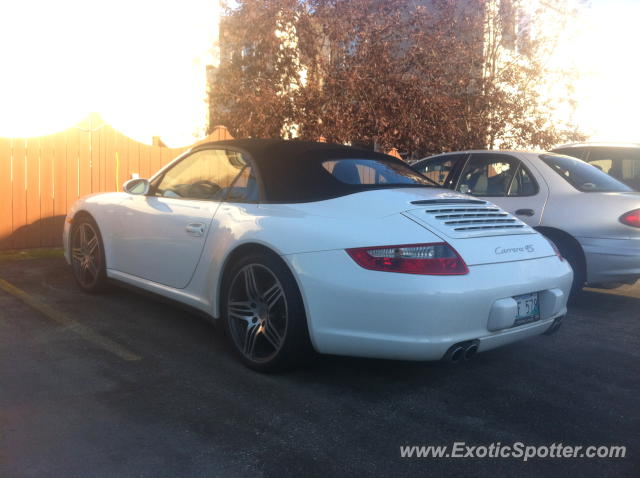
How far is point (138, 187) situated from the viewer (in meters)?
5.26

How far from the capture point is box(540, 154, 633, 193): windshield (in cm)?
610

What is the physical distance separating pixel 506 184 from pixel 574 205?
0.78m

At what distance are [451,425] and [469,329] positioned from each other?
495 mm

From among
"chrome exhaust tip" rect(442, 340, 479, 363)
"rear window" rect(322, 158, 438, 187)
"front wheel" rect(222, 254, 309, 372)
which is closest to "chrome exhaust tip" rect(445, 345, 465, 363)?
"chrome exhaust tip" rect(442, 340, 479, 363)

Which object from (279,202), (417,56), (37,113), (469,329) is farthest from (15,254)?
(417,56)

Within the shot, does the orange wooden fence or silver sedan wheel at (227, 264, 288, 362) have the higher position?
the orange wooden fence

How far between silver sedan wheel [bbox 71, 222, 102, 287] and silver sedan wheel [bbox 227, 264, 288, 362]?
81.5 inches

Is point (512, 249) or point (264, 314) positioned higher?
point (512, 249)

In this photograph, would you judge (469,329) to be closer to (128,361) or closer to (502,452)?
(502,452)

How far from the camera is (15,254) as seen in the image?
27.0 feet

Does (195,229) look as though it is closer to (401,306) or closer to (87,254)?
(401,306)

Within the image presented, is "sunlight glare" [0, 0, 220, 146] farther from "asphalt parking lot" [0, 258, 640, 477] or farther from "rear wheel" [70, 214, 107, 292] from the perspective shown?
"asphalt parking lot" [0, 258, 640, 477]

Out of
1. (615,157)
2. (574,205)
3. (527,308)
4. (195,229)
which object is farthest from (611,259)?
(195,229)

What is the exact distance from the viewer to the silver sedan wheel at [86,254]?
5.60m
